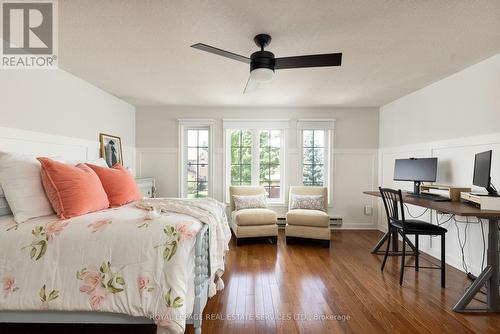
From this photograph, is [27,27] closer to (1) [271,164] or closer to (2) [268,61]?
(2) [268,61]

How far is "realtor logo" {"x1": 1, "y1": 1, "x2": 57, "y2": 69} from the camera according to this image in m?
1.75

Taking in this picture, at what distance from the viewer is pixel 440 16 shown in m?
1.77

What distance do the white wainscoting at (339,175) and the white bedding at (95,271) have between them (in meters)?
3.12

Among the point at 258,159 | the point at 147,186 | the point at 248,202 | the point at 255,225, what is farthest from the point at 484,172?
the point at 147,186

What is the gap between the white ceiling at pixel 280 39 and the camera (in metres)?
1.71

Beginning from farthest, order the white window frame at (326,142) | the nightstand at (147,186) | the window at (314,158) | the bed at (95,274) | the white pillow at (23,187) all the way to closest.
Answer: the window at (314,158) < the white window frame at (326,142) < the nightstand at (147,186) < the white pillow at (23,187) < the bed at (95,274)

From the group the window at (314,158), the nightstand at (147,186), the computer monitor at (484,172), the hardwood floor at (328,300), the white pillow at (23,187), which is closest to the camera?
the white pillow at (23,187)

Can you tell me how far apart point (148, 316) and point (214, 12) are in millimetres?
2103

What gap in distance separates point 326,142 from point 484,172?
2578mm

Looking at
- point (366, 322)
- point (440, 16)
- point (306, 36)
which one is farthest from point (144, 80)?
point (366, 322)

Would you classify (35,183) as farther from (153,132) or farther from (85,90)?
(153,132)

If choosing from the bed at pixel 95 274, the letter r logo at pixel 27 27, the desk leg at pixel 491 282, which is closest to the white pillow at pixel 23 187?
the bed at pixel 95 274

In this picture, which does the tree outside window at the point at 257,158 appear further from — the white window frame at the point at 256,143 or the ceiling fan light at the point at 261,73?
the ceiling fan light at the point at 261,73

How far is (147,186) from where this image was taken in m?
4.11
